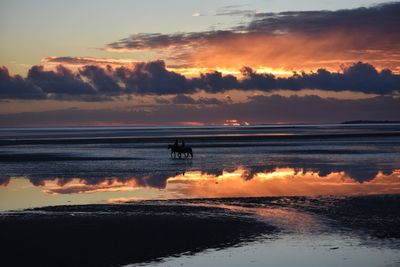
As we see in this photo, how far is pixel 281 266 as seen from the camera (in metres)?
11.1

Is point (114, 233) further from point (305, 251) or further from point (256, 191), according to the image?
point (256, 191)

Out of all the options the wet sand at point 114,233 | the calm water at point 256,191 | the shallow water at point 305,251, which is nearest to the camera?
the shallow water at point 305,251

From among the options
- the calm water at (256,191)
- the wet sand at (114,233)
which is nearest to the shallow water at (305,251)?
the calm water at (256,191)

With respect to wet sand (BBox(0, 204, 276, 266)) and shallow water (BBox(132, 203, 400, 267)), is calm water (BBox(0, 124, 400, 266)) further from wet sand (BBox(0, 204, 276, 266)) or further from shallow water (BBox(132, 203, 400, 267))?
wet sand (BBox(0, 204, 276, 266))

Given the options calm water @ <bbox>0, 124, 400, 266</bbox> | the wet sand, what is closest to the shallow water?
calm water @ <bbox>0, 124, 400, 266</bbox>

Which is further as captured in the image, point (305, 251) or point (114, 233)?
point (114, 233)

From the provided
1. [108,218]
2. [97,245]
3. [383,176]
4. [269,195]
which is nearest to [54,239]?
[97,245]

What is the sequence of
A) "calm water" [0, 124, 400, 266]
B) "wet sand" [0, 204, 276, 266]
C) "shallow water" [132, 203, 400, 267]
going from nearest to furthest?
1. "shallow water" [132, 203, 400, 267]
2. "calm water" [0, 124, 400, 266]
3. "wet sand" [0, 204, 276, 266]

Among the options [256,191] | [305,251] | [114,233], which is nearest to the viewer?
[305,251]

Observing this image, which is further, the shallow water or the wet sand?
the wet sand

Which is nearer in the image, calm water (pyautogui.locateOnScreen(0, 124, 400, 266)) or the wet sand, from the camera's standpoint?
calm water (pyautogui.locateOnScreen(0, 124, 400, 266))

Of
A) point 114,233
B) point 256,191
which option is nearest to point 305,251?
point 114,233

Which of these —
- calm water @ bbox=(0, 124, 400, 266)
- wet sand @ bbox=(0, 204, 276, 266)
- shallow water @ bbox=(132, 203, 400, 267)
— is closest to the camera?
shallow water @ bbox=(132, 203, 400, 267)

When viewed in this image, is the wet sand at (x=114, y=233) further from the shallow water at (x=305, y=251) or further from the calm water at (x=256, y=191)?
the calm water at (x=256, y=191)
